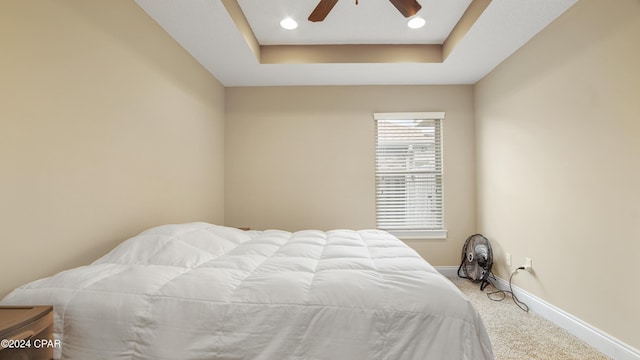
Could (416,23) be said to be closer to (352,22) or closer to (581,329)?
(352,22)

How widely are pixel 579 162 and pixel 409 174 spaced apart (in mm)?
1804

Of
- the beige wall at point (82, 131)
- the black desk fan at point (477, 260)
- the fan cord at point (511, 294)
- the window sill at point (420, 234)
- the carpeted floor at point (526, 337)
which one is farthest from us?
the window sill at point (420, 234)

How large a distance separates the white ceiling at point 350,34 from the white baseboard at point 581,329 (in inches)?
93.5

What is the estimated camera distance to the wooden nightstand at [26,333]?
0.96m

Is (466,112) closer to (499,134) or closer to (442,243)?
(499,134)

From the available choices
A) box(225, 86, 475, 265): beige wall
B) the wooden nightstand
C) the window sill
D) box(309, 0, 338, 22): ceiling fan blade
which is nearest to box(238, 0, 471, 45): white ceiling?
box(309, 0, 338, 22): ceiling fan blade

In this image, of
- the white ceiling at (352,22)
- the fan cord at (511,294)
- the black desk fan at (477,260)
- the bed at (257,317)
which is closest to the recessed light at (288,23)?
the white ceiling at (352,22)

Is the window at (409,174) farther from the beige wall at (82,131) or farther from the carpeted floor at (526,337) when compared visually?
the beige wall at (82,131)

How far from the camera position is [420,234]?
3736 mm

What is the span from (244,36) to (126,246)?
198 cm

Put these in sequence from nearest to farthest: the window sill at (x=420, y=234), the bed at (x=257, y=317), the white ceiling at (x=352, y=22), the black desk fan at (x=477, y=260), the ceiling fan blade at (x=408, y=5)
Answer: the bed at (x=257, y=317) < the ceiling fan blade at (x=408, y=5) < the white ceiling at (x=352, y=22) < the black desk fan at (x=477, y=260) < the window sill at (x=420, y=234)

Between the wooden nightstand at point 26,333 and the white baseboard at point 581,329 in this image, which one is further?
the white baseboard at point 581,329

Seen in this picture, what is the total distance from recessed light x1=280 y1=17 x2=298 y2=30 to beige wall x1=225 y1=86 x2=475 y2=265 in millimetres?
1030

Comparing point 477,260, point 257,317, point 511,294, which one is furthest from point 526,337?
point 257,317
